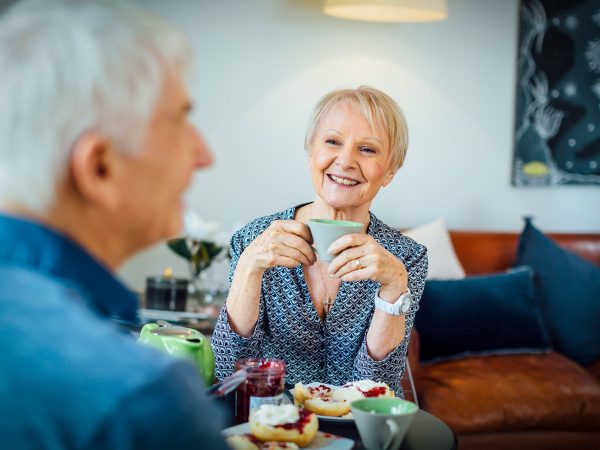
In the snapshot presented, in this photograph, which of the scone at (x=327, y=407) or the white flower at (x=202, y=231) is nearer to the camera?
the scone at (x=327, y=407)

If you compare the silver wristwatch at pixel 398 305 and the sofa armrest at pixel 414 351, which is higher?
the silver wristwatch at pixel 398 305

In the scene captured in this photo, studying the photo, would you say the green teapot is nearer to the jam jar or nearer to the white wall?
the jam jar

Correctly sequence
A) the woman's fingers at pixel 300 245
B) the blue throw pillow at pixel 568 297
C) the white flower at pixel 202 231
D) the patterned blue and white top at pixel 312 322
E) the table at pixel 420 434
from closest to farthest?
the table at pixel 420 434 → the woman's fingers at pixel 300 245 → the patterned blue and white top at pixel 312 322 → the white flower at pixel 202 231 → the blue throw pillow at pixel 568 297

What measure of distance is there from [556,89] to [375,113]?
7.92 ft

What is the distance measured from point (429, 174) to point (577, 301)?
3.04ft

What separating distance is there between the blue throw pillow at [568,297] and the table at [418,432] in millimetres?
2415

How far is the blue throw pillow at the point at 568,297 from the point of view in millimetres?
3723

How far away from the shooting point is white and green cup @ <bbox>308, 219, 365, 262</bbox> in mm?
1699

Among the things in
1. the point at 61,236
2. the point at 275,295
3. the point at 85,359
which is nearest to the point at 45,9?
the point at 61,236

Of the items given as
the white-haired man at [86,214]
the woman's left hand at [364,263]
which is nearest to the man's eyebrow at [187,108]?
the white-haired man at [86,214]

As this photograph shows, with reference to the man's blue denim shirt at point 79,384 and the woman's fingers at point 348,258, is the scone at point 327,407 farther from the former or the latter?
the man's blue denim shirt at point 79,384

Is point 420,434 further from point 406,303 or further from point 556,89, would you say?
point 556,89

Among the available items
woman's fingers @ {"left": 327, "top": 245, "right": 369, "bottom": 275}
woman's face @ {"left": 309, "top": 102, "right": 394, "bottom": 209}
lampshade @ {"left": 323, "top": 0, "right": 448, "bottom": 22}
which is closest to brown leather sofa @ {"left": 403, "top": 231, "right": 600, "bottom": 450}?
woman's face @ {"left": 309, "top": 102, "right": 394, "bottom": 209}

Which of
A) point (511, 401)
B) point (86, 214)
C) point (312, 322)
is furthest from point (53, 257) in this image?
point (511, 401)
